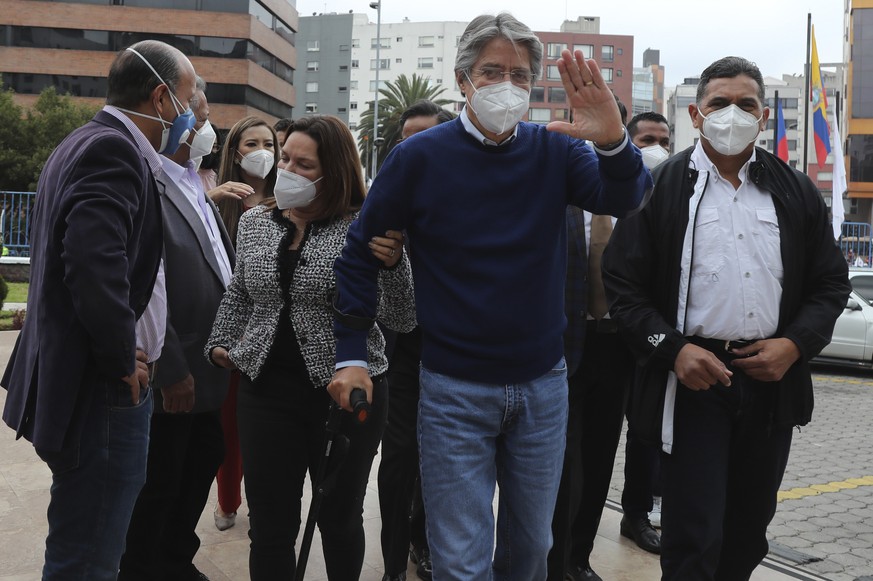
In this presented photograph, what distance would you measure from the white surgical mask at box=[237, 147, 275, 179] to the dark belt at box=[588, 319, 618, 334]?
2.10 metres

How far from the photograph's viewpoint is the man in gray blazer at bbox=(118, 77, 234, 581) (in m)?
3.97

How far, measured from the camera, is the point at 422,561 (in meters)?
4.61

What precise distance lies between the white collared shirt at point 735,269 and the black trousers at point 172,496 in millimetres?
2232

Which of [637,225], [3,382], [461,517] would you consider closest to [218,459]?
[3,382]

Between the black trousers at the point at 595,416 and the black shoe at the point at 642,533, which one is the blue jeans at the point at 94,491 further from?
the black shoe at the point at 642,533

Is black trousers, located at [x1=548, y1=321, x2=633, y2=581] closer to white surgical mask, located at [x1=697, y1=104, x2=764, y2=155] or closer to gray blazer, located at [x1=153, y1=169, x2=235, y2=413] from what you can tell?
white surgical mask, located at [x1=697, y1=104, x2=764, y2=155]

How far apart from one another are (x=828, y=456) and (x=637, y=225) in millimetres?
5509

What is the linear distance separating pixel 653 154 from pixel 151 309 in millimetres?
2758

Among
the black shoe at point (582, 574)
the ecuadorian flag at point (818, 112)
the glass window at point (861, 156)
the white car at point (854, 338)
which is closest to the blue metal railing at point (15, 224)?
the white car at point (854, 338)

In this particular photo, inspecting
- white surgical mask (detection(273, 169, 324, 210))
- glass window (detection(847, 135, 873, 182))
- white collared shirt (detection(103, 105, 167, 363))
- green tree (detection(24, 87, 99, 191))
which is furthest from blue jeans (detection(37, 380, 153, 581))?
glass window (detection(847, 135, 873, 182))

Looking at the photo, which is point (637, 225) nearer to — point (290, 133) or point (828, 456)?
point (290, 133)

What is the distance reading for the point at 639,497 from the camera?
519 centimetres

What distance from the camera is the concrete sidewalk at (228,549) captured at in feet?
14.9

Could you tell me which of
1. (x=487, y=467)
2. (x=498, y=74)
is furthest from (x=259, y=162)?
(x=487, y=467)
